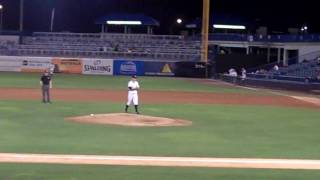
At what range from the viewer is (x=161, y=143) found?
51.1 ft

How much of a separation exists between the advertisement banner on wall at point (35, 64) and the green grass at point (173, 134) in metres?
34.1

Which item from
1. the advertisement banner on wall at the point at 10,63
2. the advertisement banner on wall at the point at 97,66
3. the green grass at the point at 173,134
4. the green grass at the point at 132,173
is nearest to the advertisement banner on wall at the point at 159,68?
the advertisement banner on wall at the point at 97,66

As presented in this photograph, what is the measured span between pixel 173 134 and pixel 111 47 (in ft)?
161

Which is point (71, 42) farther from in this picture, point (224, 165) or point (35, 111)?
point (224, 165)

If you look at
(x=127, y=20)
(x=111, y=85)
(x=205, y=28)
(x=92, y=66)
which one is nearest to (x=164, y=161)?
(x=111, y=85)

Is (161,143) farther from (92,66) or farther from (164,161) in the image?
(92,66)

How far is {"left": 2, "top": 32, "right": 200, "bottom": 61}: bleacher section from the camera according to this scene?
2495 inches

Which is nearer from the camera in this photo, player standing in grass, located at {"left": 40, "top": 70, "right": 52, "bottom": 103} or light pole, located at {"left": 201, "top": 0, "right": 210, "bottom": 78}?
player standing in grass, located at {"left": 40, "top": 70, "right": 52, "bottom": 103}

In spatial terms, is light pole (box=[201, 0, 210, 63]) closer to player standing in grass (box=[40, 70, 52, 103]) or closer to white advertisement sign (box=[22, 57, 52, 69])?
white advertisement sign (box=[22, 57, 52, 69])

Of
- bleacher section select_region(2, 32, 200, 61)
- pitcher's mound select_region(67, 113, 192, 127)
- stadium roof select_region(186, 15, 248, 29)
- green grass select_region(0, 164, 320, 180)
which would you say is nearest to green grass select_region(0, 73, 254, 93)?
bleacher section select_region(2, 32, 200, 61)

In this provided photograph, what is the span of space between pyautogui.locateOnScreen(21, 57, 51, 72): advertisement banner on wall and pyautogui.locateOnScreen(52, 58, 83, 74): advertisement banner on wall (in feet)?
3.77

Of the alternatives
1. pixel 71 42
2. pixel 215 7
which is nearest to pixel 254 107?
pixel 71 42

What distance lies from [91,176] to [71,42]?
5874 cm

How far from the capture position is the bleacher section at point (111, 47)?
6338 cm
